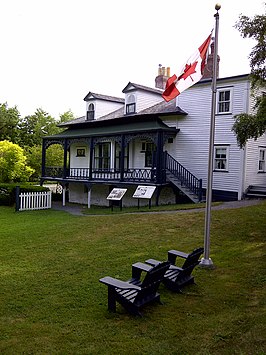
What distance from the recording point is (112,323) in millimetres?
5180

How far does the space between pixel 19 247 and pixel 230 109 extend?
1342 centimetres

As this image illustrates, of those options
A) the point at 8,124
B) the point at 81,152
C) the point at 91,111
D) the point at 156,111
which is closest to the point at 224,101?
the point at 156,111

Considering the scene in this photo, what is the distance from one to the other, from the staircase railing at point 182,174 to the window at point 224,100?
370 cm

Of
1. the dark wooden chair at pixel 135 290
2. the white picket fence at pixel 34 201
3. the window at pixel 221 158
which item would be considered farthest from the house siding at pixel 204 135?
the dark wooden chair at pixel 135 290

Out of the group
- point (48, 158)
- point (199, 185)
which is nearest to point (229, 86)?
point (199, 185)

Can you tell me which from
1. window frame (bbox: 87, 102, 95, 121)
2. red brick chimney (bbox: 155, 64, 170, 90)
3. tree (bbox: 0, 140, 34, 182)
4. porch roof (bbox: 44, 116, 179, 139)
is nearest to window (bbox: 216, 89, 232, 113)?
porch roof (bbox: 44, 116, 179, 139)

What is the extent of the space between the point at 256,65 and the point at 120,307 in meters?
7.87

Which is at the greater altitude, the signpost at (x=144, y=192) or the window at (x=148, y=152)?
the window at (x=148, y=152)

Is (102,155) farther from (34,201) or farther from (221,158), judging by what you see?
(221,158)

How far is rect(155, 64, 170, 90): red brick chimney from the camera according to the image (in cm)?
2814

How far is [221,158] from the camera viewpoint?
19.6 meters

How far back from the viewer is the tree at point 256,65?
987 centimetres

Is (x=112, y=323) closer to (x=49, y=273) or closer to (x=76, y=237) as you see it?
(x=49, y=273)

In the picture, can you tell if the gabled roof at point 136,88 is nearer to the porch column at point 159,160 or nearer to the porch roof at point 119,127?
the porch roof at point 119,127
